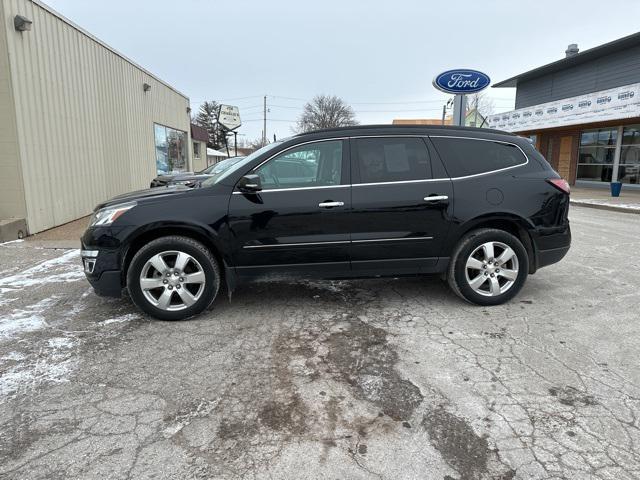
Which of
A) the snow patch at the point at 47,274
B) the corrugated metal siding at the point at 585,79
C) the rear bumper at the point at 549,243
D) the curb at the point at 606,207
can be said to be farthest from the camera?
the corrugated metal siding at the point at 585,79

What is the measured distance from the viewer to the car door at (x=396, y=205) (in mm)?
4363

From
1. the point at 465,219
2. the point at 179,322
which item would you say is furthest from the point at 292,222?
the point at 465,219

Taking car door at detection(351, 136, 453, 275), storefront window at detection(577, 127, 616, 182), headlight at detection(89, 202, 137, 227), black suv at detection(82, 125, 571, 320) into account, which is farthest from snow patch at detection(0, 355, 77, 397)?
storefront window at detection(577, 127, 616, 182)

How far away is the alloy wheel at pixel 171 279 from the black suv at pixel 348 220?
1 cm

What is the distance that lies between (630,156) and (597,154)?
2044 millimetres

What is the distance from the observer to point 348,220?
14.2ft

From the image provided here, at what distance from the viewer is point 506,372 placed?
3.31 meters

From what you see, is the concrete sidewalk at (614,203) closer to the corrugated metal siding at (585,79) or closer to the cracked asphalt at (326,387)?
the corrugated metal siding at (585,79)

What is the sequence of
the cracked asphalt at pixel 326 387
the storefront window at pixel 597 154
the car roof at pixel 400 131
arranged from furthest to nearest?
the storefront window at pixel 597 154 < the car roof at pixel 400 131 < the cracked asphalt at pixel 326 387

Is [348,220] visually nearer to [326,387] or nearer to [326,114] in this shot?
[326,387]

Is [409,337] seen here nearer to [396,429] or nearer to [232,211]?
[396,429]

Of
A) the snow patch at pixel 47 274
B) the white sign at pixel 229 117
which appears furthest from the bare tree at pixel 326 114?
the snow patch at pixel 47 274

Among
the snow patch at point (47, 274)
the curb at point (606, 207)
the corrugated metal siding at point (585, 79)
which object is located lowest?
the snow patch at point (47, 274)

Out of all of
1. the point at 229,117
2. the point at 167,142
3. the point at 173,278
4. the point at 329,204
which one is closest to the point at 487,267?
the point at 329,204
